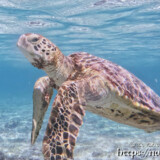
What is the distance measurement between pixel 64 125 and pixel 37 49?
1.40m

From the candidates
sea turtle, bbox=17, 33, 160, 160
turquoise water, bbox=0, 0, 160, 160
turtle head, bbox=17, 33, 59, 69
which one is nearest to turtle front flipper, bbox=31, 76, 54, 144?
sea turtle, bbox=17, 33, 160, 160

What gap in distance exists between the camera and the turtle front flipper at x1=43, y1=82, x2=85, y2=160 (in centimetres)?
239

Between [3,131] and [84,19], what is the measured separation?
9.78m

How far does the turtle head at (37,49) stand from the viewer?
3.16m

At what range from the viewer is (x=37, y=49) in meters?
3.20

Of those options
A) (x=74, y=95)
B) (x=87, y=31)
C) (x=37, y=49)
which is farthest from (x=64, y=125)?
(x=87, y=31)

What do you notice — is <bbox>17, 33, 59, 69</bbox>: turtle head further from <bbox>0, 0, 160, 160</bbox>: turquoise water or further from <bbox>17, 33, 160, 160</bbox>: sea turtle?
<bbox>0, 0, 160, 160</bbox>: turquoise water

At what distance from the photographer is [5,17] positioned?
1429 cm

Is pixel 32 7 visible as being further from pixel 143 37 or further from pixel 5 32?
pixel 143 37

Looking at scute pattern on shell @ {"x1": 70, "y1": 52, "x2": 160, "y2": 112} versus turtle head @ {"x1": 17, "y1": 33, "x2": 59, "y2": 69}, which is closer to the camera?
turtle head @ {"x1": 17, "y1": 33, "x2": 59, "y2": 69}

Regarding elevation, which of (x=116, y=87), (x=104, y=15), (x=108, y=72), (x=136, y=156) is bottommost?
(x=136, y=156)

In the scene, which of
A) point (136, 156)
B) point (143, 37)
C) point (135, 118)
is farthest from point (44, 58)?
point (143, 37)

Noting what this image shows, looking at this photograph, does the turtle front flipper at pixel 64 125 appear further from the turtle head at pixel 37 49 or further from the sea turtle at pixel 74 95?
the turtle head at pixel 37 49

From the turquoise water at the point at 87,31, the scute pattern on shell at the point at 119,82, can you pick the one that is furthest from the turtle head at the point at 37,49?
the turquoise water at the point at 87,31
